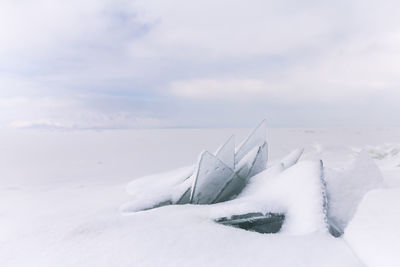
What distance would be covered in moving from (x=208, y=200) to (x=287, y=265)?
1479 millimetres

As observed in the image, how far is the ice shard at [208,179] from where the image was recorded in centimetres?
327

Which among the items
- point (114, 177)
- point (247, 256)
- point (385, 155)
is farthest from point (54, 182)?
point (385, 155)

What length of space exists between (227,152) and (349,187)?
1352mm

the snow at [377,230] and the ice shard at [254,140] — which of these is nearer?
the snow at [377,230]

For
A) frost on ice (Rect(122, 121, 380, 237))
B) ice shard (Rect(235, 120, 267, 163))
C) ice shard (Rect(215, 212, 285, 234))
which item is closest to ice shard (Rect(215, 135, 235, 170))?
frost on ice (Rect(122, 121, 380, 237))

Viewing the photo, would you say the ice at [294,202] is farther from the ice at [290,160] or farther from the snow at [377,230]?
the ice at [290,160]

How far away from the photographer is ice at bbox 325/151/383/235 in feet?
8.69

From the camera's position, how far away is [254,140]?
463cm

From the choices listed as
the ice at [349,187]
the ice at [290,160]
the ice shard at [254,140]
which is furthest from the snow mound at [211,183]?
the ice at [349,187]

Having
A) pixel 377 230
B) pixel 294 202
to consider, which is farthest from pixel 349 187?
pixel 377 230

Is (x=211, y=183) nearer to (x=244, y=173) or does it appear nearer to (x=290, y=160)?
(x=244, y=173)

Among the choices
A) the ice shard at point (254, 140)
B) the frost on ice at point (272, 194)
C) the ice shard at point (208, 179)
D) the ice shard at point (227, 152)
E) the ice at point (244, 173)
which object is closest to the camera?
the frost on ice at point (272, 194)

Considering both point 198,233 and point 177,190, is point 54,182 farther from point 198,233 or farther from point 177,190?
point 198,233

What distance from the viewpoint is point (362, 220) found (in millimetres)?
2344
